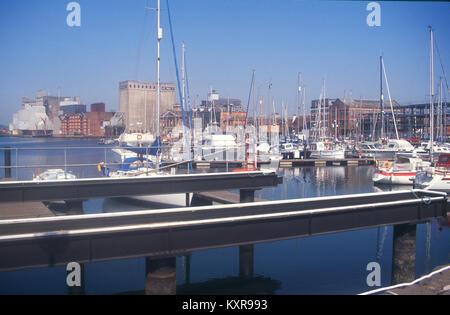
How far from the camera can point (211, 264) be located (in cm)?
1451

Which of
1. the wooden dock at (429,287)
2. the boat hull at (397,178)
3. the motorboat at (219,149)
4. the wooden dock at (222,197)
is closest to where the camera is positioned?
the wooden dock at (429,287)

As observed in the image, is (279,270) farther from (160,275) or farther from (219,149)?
(219,149)

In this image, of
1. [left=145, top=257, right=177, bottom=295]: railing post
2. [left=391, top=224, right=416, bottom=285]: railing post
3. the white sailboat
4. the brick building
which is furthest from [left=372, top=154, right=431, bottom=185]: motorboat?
the brick building

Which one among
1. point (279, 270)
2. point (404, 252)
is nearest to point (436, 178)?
point (279, 270)

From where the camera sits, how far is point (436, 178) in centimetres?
2761

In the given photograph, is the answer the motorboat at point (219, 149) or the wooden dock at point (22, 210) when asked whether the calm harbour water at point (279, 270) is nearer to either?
the wooden dock at point (22, 210)

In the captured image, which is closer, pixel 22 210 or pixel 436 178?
pixel 22 210

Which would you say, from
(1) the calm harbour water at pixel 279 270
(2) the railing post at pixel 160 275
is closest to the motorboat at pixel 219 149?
(1) the calm harbour water at pixel 279 270

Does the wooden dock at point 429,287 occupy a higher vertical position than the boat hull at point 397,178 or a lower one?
higher

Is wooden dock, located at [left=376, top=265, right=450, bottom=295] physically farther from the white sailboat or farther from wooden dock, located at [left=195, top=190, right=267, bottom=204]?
the white sailboat

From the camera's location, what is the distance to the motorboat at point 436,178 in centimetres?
2741

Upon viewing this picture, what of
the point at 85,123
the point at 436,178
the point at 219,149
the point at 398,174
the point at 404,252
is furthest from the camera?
the point at 85,123
